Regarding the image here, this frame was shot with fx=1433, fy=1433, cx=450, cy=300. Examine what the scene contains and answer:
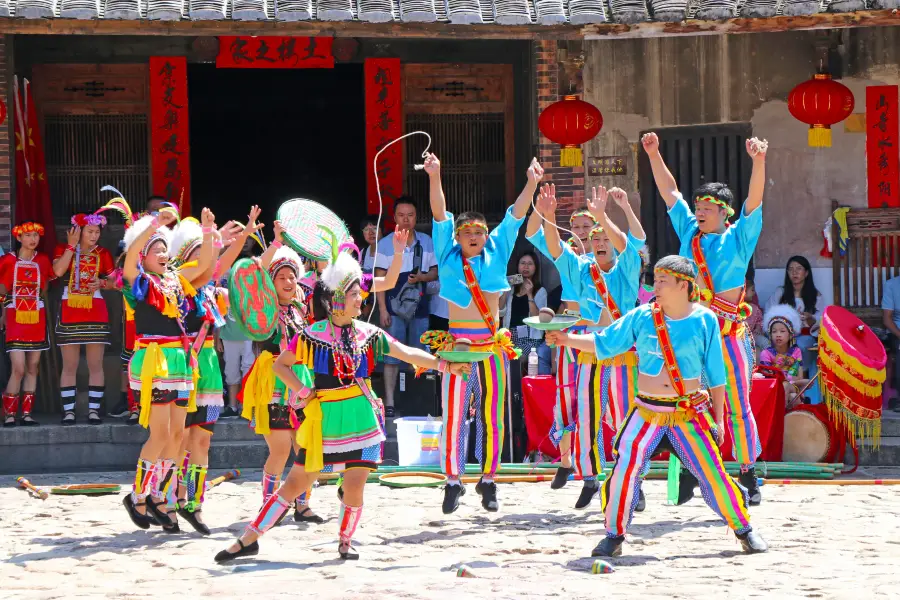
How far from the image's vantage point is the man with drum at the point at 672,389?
7160 millimetres

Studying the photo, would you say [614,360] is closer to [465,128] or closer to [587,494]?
[587,494]

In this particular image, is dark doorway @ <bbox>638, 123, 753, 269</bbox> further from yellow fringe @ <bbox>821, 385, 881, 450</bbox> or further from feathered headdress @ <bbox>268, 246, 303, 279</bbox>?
feathered headdress @ <bbox>268, 246, 303, 279</bbox>

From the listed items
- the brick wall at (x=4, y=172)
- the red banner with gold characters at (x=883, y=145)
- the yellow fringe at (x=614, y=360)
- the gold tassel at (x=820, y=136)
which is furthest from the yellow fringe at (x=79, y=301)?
the red banner with gold characters at (x=883, y=145)

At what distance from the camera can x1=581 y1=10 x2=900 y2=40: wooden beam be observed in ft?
38.9

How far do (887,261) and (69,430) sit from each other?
279 inches

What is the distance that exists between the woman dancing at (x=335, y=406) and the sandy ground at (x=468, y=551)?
0.26 metres

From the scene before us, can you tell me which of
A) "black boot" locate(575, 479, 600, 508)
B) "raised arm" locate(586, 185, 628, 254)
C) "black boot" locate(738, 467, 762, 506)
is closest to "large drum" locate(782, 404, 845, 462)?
"black boot" locate(738, 467, 762, 506)

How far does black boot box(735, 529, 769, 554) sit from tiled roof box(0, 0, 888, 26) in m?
5.65

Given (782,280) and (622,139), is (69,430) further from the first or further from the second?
(782,280)

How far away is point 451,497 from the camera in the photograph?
868 cm

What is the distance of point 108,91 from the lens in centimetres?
1342

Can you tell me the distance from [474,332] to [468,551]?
1521 mm

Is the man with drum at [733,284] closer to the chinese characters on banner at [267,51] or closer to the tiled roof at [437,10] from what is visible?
the tiled roof at [437,10]

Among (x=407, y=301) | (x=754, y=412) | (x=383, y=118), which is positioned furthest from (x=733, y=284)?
(x=383, y=118)
